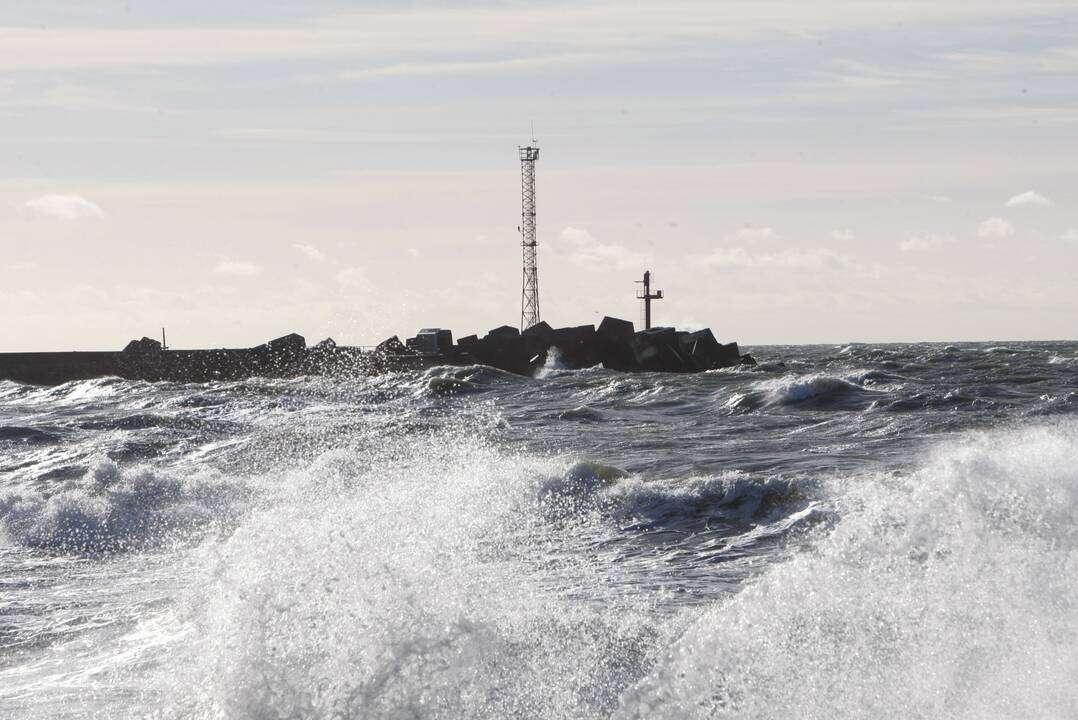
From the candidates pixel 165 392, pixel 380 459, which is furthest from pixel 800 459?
pixel 165 392

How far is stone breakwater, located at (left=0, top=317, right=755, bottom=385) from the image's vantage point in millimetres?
34469

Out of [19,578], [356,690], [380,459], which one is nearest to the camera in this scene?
[356,690]

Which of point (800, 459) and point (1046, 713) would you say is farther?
→ point (800, 459)

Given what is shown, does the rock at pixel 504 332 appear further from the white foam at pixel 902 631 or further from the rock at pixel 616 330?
the white foam at pixel 902 631

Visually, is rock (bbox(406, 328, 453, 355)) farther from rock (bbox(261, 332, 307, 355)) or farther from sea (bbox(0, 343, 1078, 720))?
sea (bbox(0, 343, 1078, 720))

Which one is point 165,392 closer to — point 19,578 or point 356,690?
point 19,578

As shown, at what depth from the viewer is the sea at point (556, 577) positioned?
498 centimetres

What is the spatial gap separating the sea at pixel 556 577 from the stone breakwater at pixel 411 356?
18323mm

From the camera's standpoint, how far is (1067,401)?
19031mm

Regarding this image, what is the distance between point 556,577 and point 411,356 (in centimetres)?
2824

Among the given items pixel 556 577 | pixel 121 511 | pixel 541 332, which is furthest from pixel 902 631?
pixel 541 332

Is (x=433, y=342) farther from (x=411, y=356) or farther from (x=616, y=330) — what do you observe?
(x=616, y=330)

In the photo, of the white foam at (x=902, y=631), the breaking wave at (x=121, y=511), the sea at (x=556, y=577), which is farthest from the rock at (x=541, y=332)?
the white foam at (x=902, y=631)

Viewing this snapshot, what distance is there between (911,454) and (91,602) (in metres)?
8.83
